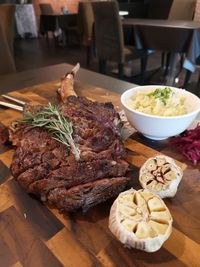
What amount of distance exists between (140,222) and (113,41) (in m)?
2.77

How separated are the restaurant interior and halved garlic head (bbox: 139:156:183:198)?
1.54m

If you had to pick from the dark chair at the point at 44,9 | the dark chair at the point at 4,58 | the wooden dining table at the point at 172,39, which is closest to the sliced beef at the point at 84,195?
the dark chair at the point at 4,58

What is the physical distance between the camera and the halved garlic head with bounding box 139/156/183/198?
60 centimetres

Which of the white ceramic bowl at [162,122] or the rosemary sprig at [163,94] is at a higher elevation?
the rosemary sprig at [163,94]

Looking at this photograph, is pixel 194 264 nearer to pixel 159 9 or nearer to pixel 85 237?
pixel 85 237

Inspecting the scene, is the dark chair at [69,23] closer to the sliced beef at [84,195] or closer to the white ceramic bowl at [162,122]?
the white ceramic bowl at [162,122]

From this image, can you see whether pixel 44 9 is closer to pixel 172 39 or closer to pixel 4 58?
pixel 172 39

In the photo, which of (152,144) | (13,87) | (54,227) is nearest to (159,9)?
(13,87)

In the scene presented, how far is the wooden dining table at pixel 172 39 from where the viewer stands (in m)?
2.43

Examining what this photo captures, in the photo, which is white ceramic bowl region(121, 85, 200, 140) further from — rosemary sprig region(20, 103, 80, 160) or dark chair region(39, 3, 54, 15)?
dark chair region(39, 3, 54, 15)

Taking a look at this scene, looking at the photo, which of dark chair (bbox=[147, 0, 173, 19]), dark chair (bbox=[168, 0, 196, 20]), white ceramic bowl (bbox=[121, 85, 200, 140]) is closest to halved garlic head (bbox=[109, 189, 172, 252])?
white ceramic bowl (bbox=[121, 85, 200, 140])

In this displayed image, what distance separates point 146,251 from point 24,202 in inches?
13.4

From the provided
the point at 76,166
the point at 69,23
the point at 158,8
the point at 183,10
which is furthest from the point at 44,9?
the point at 76,166

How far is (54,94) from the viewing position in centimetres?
123
